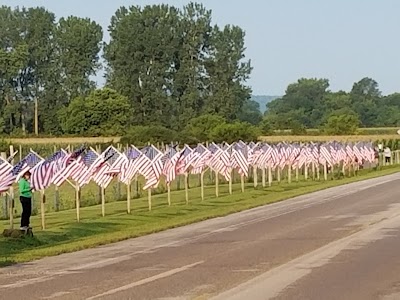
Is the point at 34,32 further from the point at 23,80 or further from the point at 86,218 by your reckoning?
the point at 86,218

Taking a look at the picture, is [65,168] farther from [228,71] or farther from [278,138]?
[228,71]

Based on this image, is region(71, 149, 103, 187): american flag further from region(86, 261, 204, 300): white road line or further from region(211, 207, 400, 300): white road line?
region(86, 261, 204, 300): white road line

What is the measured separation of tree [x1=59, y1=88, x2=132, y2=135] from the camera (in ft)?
342

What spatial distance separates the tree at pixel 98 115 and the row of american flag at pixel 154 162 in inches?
1620

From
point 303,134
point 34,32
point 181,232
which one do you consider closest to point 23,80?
point 34,32

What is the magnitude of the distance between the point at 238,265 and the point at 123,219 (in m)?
14.7

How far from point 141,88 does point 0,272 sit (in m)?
99.8

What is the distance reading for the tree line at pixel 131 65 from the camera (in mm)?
116688

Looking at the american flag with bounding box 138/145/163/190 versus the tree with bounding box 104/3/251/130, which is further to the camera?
the tree with bounding box 104/3/251/130

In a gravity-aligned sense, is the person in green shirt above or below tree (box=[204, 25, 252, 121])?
below

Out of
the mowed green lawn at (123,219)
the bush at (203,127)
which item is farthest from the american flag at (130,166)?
the bush at (203,127)

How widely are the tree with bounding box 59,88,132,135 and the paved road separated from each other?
74.3 metres

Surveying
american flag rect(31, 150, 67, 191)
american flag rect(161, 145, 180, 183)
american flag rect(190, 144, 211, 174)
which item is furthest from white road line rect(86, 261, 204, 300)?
american flag rect(190, 144, 211, 174)

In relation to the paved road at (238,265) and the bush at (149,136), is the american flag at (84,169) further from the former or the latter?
the bush at (149,136)
